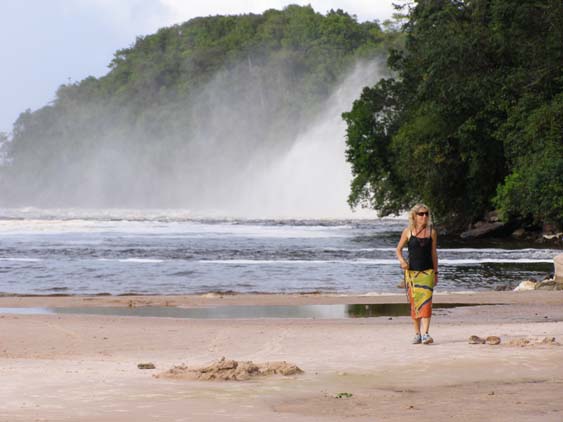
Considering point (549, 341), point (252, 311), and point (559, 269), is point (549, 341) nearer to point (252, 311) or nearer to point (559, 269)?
point (252, 311)

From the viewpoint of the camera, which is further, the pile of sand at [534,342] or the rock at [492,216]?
the rock at [492,216]

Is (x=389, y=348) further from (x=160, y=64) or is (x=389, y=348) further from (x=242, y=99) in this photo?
(x=160, y=64)

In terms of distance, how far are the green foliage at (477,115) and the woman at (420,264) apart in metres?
22.8

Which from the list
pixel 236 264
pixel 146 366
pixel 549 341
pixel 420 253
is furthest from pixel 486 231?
pixel 146 366

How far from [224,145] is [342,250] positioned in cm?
9822

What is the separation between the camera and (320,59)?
120062 mm

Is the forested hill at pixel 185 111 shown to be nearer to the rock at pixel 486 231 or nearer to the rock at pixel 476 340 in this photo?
the rock at pixel 486 231

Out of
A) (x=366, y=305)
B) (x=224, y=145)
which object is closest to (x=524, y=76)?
(x=366, y=305)

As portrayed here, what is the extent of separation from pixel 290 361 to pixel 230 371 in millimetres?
1089

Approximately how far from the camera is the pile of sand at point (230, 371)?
29.7 feet

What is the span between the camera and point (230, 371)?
9172 millimetres

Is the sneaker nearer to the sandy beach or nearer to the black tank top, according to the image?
the sandy beach

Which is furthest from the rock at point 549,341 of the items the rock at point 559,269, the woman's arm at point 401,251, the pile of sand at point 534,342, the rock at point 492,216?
the rock at point 492,216

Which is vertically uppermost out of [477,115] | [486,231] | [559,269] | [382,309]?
[477,115]
